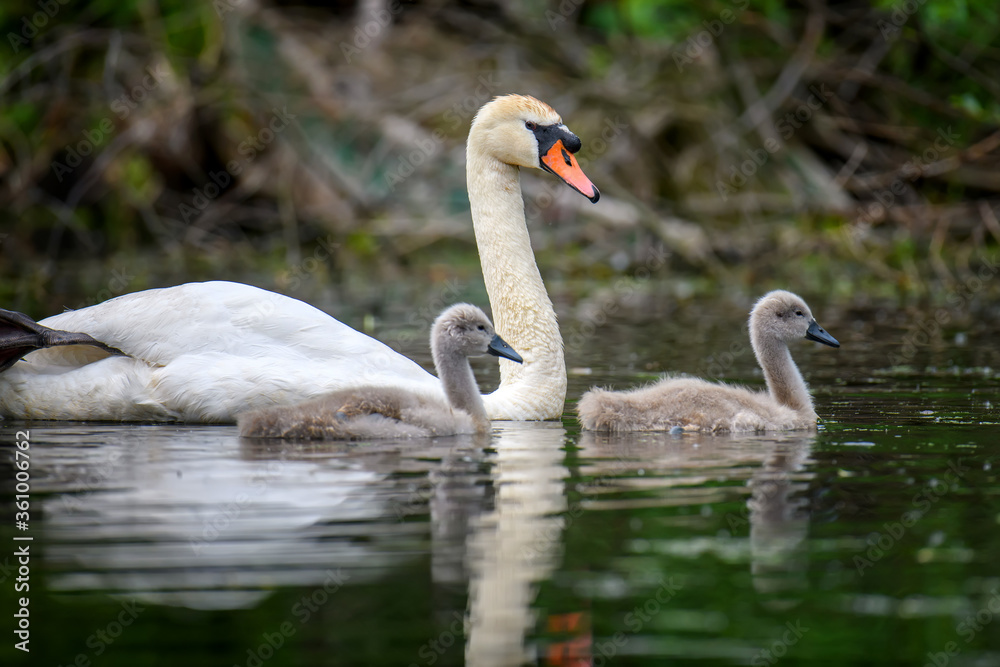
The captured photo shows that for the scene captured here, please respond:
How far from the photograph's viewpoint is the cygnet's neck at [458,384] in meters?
6.16

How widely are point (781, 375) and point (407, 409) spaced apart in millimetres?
1808

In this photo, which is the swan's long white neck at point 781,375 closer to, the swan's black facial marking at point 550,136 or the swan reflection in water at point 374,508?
the swan reflection in water at point 374,508

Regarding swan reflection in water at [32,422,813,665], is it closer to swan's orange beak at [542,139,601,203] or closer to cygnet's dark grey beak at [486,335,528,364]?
cygnet's dark grey beak at [486,335,528,364]

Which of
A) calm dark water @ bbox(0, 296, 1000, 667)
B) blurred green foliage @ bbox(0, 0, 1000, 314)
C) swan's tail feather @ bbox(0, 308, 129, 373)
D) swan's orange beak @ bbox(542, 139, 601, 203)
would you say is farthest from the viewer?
blurred green foliage @ bbox(0, 0, 1000, 314)

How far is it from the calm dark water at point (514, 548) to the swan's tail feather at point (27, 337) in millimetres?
381

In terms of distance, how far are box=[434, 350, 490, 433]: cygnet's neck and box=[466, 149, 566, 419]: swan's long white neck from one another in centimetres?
45

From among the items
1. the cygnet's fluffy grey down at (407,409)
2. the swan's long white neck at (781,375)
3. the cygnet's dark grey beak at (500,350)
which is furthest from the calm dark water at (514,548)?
the cygnet's dark grey beak at (500,350)

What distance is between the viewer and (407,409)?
19.5 feet

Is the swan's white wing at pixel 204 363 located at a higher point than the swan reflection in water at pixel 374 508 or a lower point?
higher

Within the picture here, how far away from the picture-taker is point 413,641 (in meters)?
3.21

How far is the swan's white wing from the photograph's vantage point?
621 cm

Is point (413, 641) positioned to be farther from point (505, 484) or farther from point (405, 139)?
point (405, 139)

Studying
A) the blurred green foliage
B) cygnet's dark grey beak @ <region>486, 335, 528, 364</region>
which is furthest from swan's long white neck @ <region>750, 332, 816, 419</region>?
the blurred green foliage

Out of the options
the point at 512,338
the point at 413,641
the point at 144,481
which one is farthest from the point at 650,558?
the point at 512,338
